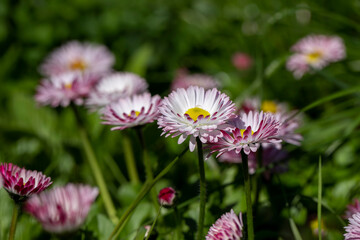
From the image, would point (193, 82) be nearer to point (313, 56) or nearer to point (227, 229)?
point (313, 56)

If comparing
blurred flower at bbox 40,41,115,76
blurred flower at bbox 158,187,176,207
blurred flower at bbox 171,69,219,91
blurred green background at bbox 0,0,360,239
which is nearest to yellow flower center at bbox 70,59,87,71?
blurred flower at bbox 40,41,115,76

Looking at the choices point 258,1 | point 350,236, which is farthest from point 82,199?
point 258,1

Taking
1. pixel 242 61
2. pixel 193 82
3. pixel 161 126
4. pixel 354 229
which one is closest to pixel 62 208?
pixel 161 126

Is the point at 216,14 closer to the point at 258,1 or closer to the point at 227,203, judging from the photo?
the point at 258,1

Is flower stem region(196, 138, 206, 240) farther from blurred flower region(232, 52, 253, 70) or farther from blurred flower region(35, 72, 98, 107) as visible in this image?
blurred flower region(232, 52, 253, 70)

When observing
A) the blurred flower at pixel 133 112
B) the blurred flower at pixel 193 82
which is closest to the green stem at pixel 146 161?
the blurred flower at pixel 133 112

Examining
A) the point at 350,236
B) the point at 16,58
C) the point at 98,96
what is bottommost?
the point at 350,236
